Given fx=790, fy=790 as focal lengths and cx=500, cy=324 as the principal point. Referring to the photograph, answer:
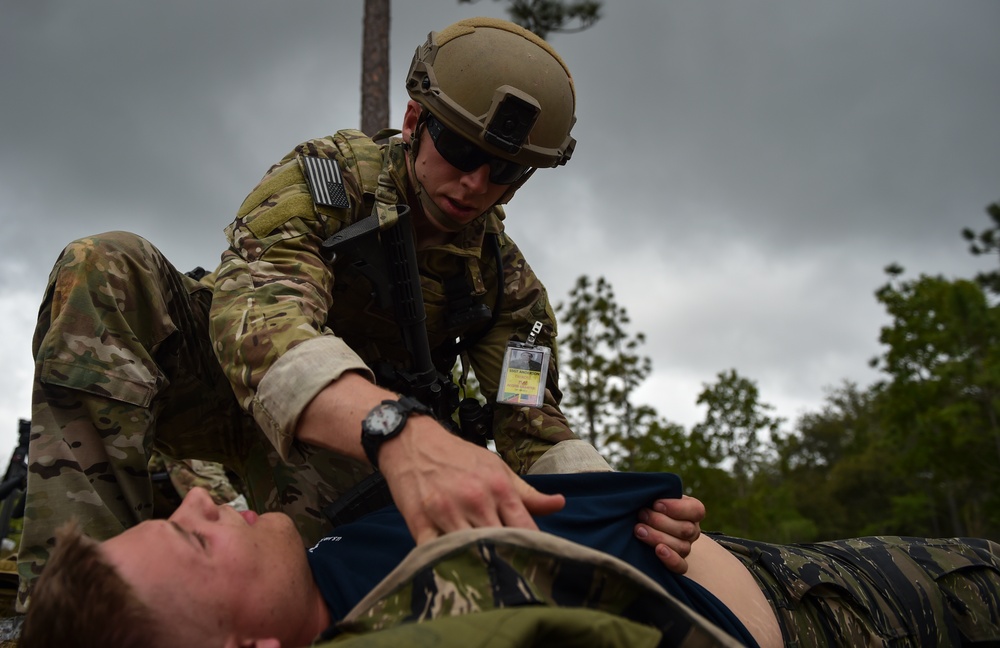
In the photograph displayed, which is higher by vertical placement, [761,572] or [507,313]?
[507,313]

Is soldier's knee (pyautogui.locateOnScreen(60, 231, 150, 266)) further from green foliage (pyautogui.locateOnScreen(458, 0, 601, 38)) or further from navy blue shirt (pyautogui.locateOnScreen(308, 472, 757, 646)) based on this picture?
green foliage (pyautogui.locateOnScreen(458, 0, 601, 38))

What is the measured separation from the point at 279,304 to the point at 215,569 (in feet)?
2.67

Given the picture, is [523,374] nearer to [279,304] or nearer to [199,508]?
[279,304]

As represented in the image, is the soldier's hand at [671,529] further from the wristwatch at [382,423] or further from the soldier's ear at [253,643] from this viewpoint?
the soldier's ear at [253,643]

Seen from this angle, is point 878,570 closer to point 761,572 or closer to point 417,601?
point 761,572

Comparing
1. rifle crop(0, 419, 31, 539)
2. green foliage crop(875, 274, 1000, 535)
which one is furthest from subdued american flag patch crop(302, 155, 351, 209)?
green foliage crop(875, 274, 1000, 535)

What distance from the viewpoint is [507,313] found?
3.73 metres

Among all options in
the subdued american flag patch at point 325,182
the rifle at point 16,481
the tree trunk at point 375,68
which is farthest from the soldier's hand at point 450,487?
the tree trunk at point 375,68

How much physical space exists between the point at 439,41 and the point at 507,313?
1.24 m

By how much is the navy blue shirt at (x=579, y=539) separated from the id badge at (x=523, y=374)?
0.94m

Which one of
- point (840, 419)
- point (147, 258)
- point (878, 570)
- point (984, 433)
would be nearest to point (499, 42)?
point (147, 258)

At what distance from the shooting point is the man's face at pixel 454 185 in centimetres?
315

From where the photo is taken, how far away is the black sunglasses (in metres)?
3.09

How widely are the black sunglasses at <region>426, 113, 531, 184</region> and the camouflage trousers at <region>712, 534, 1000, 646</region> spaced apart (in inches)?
63.2
